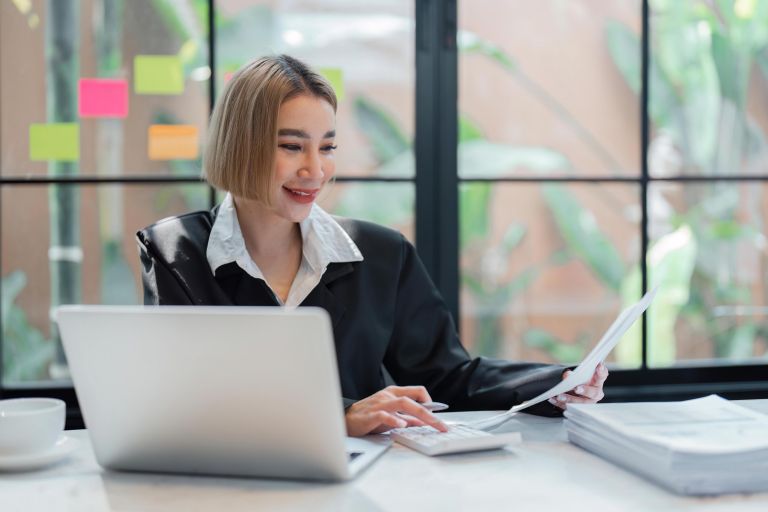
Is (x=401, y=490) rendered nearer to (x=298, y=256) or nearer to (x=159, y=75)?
(x=298, y=256)

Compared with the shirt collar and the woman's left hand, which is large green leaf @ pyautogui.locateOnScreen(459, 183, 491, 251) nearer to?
the shirt collar

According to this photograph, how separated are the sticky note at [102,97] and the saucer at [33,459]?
150cm

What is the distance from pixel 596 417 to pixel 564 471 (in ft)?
0.42

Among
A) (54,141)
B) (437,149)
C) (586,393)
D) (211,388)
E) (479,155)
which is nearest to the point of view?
(211,388)

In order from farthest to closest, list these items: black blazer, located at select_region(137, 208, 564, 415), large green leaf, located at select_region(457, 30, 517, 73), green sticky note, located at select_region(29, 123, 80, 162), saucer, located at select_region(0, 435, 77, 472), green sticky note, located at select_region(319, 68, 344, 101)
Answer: large green leaf, located at select_region(457, 30, 517, 73) < green sticky note, located at select_region(319, 68, 344, 101) < green sticky note, located at select_region(29, 123, 80, 162) < black blazer, located at select_region(137, 208, 564, 415) < saucer, located at select_region(0, 435, 77, 472)

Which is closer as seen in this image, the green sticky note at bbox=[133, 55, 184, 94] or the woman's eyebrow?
the woman's eyebrow

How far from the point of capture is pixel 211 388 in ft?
3.75

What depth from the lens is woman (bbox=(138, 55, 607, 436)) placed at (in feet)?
6.39

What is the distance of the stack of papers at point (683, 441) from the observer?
3.77 feet

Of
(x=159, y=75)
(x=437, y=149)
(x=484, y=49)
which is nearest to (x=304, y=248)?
(x=437, y=149)

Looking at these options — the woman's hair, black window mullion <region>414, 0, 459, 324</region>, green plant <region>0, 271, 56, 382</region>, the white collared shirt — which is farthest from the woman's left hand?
green plant <region>0, 271, 56, 382</region>

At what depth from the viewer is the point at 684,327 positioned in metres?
3.13

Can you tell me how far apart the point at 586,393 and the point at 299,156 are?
0.76 metres

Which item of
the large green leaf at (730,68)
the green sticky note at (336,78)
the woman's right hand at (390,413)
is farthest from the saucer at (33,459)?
the large green leaf at (730,68)
